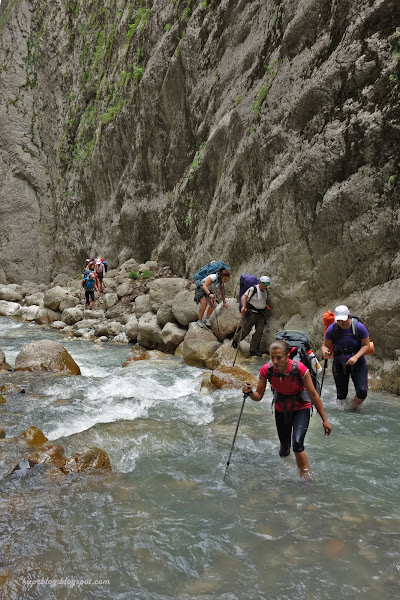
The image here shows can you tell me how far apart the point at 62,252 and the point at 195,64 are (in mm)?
18546

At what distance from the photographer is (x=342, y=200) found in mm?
9203

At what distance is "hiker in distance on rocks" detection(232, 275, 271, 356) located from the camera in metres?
11.0

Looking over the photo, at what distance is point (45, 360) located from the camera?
10180 millimetres

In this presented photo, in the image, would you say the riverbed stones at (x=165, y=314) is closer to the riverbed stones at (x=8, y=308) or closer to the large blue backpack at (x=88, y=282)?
the large blue backpack at (x=88, y=282)

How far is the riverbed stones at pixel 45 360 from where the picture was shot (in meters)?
10.0

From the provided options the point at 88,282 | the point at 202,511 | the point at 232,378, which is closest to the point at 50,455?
the point at 202,511

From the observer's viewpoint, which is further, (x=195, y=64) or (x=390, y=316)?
(x=195, y=64)

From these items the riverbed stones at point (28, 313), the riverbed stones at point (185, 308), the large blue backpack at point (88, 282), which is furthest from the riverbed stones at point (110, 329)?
the riverbed stones at point (28, 313)

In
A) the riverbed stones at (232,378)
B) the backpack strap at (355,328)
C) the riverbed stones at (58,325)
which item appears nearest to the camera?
the backpack strap at (355,328)

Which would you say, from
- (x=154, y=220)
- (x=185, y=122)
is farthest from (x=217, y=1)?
(x=154, y=220)

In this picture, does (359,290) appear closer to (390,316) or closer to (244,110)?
(390,316)

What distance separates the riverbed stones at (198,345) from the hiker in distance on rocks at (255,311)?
27.1 inches

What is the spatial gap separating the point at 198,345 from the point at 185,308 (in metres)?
1.79

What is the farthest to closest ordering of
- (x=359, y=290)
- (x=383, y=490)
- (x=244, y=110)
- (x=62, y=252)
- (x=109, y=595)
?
(x=62, y=252) < (x=244, y=110) < (x=359, y=290) < (x=383, y=490) < (x=109, y=595)
